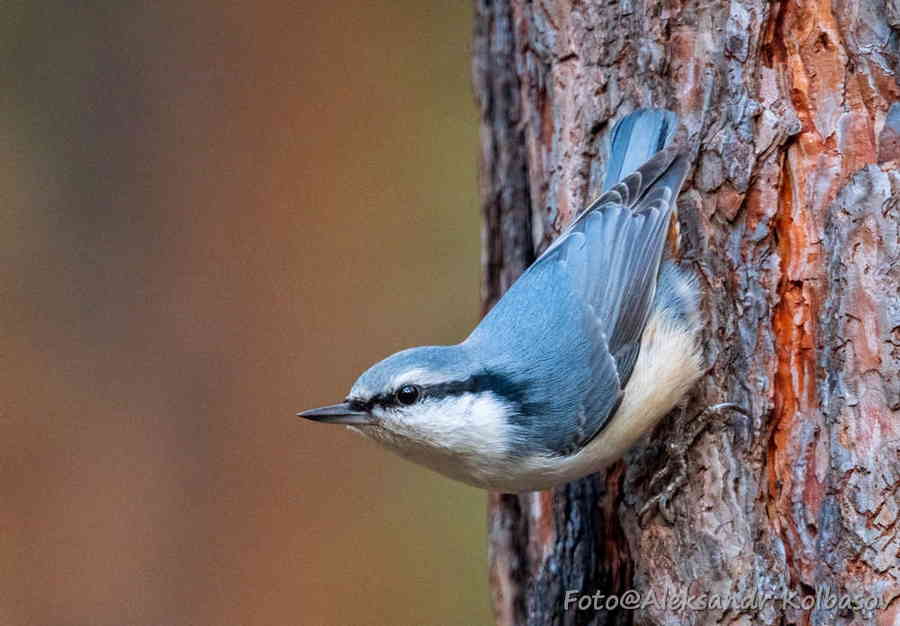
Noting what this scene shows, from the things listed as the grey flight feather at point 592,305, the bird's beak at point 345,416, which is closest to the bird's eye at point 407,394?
the bird's beak at point 345,416

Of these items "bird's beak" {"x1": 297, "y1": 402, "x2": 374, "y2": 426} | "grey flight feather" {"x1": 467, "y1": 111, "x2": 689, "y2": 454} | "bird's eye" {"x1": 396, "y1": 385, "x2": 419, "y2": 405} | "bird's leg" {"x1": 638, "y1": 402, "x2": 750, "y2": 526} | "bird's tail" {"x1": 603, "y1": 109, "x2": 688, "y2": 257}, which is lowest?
"bird's leg" {"x1": 638, "y1": 402, "x2": 750, "y2": 526}

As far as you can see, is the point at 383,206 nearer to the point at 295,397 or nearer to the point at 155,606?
the point at 295,397

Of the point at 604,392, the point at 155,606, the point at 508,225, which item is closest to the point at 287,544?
the point at 155,606

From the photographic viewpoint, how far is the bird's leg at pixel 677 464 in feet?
8.97

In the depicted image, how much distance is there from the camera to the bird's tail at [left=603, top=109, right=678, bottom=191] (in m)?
2.88

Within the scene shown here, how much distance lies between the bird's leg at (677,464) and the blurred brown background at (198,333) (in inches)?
91.9

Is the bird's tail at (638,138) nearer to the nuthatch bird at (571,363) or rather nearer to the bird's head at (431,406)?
the nuthatch bird at (571,363)

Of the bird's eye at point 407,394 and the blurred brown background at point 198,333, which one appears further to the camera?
the blurred brown background at point 198,333

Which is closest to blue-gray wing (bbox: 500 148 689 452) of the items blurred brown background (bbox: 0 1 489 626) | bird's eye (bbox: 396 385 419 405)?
bird's eye (bbox: 396 385 419 405)

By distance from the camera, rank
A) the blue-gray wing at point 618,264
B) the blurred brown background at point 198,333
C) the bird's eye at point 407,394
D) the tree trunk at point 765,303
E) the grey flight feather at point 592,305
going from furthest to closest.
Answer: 1. the blurred brown background at point 198,333
2. the blue-gray wing at point 618,264
3. the grey flight feather at point 592,305
4. the bird's eye at point 407,394
5. the tree trunk at point 765,303

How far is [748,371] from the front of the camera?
270cm

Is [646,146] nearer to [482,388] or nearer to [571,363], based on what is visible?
[571,363]

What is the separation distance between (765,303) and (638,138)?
61 centimetres

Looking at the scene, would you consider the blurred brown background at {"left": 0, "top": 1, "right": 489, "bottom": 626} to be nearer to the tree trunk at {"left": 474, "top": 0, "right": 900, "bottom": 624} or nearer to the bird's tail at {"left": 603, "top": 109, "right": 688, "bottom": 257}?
the tree trunk at {"left": 474, "top": 0, "right": 900, "bottom": 624}
